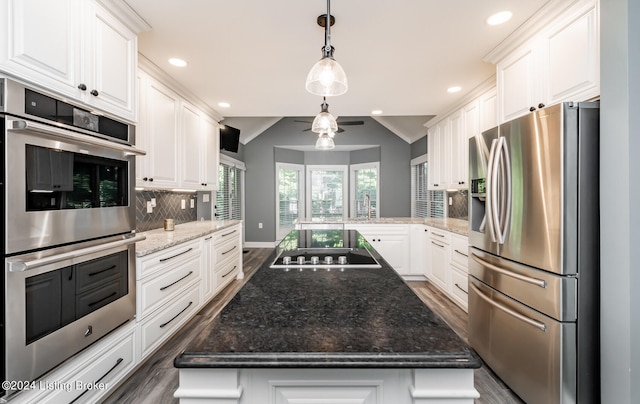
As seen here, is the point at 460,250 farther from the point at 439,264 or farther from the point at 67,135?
the point at 67,135

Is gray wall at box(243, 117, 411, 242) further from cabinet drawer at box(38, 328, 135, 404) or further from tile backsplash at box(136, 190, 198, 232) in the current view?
cabinet drawer at box(38, 328, 135, 404)

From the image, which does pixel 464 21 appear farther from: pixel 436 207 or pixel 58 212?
pixel 436 207

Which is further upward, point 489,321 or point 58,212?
point 58,212

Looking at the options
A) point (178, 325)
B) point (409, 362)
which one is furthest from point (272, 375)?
point (178, 325)

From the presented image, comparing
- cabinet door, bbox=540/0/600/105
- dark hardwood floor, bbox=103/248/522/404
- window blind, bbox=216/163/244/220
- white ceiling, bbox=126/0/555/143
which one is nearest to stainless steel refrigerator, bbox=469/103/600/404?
dark hardwood floor, bbox=103/248/522/404

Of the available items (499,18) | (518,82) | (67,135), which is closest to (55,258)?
(67,135)

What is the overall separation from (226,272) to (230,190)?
2650 mm

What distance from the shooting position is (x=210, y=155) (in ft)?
13.0

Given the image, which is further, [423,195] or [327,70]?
[423,195]

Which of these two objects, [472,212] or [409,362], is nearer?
[409,362]

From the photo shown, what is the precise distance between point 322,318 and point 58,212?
138 cm

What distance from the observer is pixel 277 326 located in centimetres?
81

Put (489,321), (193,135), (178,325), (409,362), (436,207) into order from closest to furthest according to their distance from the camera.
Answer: (409,362) → (489,321) → (178,325) → (193,135) → (436,207)

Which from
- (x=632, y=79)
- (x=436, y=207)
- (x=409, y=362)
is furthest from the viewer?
(x=436, y=207)
